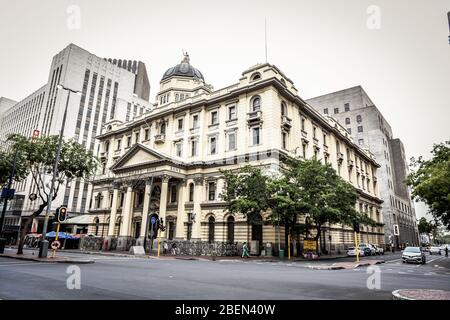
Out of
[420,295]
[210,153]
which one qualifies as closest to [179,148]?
[210,153]

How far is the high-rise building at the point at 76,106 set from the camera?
6206 cm

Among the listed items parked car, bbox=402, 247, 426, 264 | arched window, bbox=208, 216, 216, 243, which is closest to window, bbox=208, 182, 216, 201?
arched window, bbox=208, 216, 216, 243

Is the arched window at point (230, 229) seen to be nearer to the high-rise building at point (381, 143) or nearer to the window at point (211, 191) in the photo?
the window at point (211, 191)

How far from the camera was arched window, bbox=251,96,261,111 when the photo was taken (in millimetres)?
33853

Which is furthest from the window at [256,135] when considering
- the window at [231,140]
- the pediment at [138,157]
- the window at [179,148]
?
the window at [179,148]

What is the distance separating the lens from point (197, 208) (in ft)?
114

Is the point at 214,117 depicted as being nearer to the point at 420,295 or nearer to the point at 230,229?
the point at 230,229

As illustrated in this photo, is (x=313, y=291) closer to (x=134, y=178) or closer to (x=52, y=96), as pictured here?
(x=134, y=178)

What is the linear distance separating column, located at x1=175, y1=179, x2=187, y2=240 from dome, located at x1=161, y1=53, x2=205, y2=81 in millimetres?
22377

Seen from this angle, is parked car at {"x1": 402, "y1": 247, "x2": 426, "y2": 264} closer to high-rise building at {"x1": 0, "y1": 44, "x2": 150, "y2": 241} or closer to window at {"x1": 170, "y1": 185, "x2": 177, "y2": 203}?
window at {"x1": 170, "y1": 185, "x2": 177, "y2": 203}

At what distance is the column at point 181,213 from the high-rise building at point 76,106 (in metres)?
33.5

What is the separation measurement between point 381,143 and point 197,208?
51.8 m
